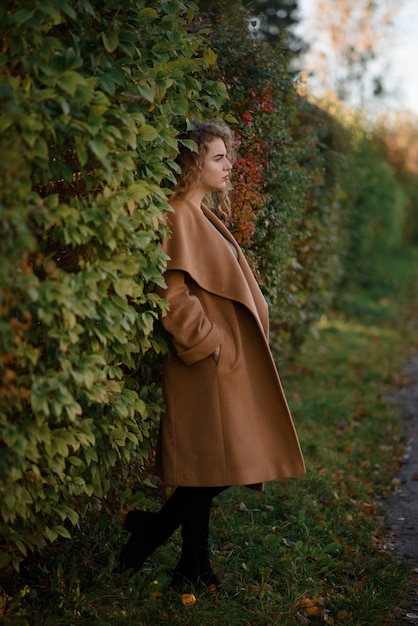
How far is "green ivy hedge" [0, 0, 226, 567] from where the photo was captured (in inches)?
94.8

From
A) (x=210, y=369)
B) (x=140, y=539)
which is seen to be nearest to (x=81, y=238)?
(x=210, y=369)

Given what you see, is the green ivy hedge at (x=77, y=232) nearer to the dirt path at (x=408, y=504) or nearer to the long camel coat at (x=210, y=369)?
the long camel coat at (x=210, y=369)

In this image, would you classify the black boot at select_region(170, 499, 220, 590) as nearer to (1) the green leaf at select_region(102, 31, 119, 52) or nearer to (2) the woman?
(2) the woman

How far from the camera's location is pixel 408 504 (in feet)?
16.4

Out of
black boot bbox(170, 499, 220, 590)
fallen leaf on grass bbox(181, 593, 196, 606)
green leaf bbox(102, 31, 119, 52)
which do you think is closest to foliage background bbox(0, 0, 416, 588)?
green leaf bbox(102, 31, 119, 52)

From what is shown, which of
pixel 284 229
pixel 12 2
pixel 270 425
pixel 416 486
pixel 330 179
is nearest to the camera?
pixel 12 2

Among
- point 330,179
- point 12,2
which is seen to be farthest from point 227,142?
point 330,179

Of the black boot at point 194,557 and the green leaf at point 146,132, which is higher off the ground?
the green leaf at point 146,132

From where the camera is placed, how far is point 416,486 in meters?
5.32

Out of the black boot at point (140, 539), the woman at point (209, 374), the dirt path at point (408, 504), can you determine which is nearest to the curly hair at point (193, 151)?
the woman at point (209, 374)

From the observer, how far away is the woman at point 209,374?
10.4 ft

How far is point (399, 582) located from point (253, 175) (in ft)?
7.45

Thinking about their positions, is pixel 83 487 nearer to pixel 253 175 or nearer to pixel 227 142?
pixel 227 142

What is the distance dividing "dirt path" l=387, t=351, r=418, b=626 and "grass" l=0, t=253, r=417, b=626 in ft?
0.23
